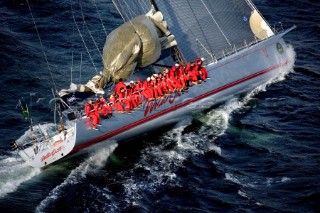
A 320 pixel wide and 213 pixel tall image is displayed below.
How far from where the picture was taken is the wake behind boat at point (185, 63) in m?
17.1

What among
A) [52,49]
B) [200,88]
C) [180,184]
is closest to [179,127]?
[200,88]

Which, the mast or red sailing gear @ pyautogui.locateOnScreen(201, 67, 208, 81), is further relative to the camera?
the mast

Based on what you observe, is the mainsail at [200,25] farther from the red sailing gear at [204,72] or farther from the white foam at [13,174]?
the white foam at [13,174]

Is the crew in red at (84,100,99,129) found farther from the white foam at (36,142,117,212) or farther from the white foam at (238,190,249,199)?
the white foam at (238,190,249,199)

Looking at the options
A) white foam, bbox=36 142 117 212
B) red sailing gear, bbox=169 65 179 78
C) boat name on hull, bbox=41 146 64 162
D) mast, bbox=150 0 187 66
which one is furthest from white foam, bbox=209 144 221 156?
boat name on hull, bbox=41 146 64 162

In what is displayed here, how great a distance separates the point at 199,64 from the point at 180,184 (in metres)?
5.61

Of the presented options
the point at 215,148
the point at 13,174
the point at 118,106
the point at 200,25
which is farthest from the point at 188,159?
the point at 200,25

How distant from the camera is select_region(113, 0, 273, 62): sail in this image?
2127 cm

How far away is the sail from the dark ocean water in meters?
2.49

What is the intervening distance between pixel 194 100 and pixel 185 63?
195cm

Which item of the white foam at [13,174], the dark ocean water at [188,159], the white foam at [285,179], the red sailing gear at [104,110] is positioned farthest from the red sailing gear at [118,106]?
the white foam at [285,179]

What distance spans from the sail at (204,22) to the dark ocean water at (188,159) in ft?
8.18

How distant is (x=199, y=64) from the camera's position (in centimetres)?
1914

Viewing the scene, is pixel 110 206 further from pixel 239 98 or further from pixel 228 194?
pixel 239 98
